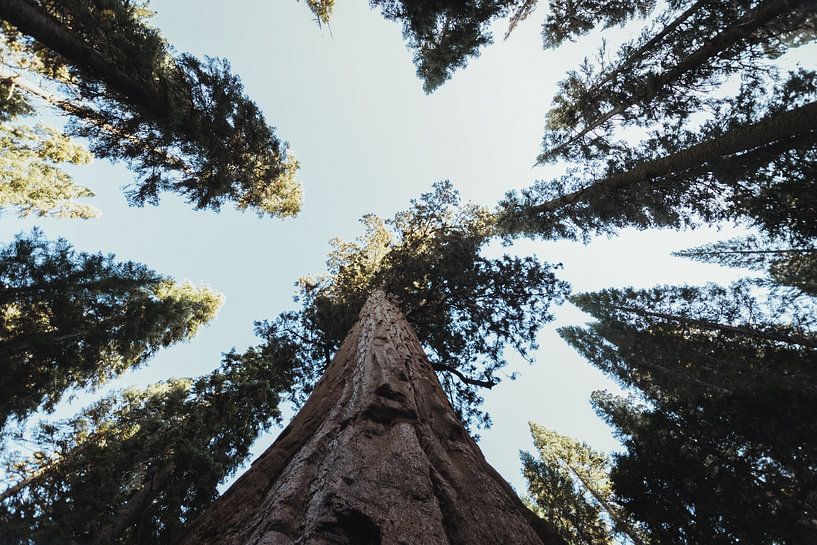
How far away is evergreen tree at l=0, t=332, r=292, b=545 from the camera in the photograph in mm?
5113

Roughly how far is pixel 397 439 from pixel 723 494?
9322 mm

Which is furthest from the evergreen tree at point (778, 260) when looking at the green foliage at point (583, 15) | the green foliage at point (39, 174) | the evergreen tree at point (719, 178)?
the green foliage at point (39, 174)

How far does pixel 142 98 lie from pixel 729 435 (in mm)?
14433

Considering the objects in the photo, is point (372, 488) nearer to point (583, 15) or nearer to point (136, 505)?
point (136, 505)

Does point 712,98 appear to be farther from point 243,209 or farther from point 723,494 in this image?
point 243,209

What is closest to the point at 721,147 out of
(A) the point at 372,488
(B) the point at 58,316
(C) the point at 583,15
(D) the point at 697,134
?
(D) the point at 697,134

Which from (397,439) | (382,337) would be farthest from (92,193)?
(397,439)

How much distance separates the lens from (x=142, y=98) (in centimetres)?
661

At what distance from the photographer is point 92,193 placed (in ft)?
38.6

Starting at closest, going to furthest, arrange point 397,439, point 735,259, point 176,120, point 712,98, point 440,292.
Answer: point 397,439 → point 176,120 → point 712,98 → point 440,292 → point 735,259

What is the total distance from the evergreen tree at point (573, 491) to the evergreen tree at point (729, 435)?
6.43ft

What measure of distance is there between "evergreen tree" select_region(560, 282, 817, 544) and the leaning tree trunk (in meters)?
8.32

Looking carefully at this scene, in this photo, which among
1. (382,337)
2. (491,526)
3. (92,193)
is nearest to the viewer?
(491,526)

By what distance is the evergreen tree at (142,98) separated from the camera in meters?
5.91
